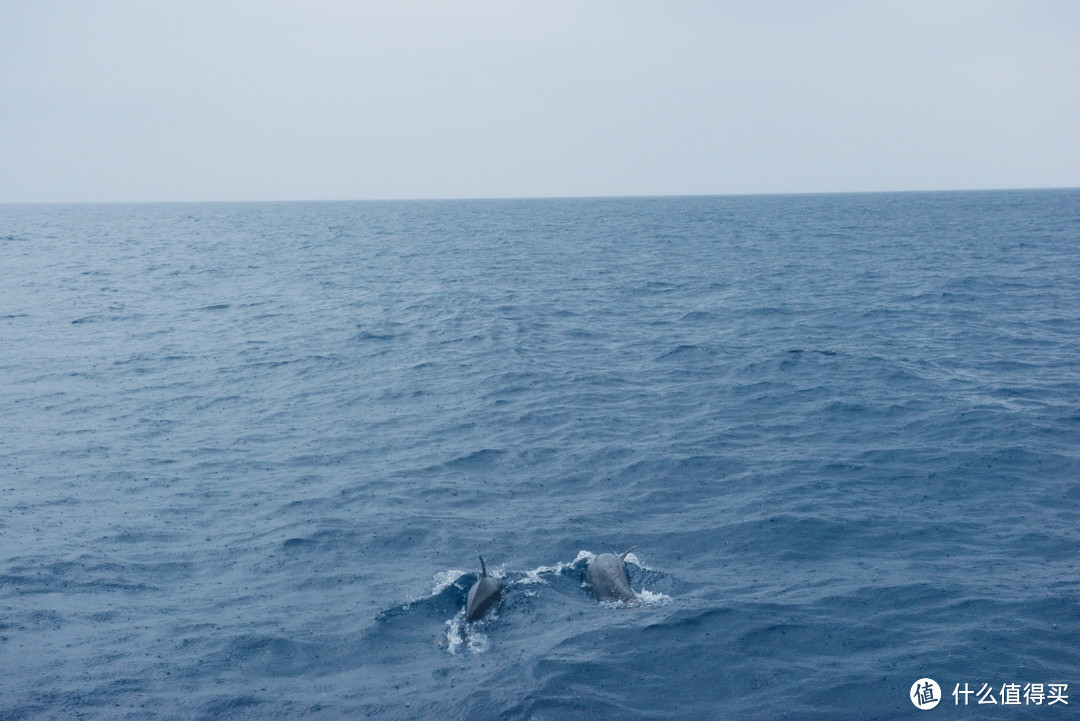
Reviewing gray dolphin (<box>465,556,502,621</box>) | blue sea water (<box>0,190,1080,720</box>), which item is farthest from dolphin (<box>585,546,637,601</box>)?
gray dolphin (<box>465,556,502,621</box>)

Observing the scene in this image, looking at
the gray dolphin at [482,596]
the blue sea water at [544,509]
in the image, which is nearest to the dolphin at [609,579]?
the blue sea water at [544,509]

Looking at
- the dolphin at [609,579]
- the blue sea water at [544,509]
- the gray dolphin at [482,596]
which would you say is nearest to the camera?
the blue sea water at [544,509]

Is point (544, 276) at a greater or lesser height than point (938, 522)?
greater

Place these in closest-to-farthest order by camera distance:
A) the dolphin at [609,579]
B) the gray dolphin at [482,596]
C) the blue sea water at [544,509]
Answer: the blue sea water at [544,509]
the gray dolphin at [482,596]
the dolphin at [609,579]

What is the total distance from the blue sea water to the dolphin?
1.17 feet

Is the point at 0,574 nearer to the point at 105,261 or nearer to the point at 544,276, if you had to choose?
the point at 544,276

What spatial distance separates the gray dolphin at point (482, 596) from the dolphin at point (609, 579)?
6.20ft

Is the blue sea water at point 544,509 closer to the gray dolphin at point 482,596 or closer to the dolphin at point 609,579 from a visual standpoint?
the gray dolphin at point 482,596

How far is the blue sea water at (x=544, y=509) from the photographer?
45.4ft

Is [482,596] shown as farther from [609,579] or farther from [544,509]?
[544,509]

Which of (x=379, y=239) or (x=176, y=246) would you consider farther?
(x=379, y=239)

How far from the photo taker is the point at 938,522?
18.7 meters

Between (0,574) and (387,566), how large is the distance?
26.3 ft

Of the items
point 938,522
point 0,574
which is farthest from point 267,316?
point 938,522
